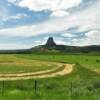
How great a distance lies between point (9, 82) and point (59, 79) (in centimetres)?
920

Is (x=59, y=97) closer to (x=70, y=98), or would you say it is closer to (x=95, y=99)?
(x=70, y=98)

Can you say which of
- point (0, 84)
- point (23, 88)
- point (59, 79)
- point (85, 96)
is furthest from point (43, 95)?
point (59, 79)

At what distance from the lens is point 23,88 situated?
40781 millimetres

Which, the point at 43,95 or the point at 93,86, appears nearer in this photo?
the point at 43,95

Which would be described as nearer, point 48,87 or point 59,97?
point 59,97

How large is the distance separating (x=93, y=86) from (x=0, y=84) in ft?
40.9

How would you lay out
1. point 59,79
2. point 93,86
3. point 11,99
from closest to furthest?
point 11,99, point 93,86, point 59,79

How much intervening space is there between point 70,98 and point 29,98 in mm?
3863

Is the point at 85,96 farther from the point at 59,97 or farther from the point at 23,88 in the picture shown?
the point at 23,88

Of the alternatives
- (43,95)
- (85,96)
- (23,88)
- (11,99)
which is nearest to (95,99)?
(85,96)

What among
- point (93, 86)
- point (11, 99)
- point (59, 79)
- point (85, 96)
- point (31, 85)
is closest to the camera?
point (11, 99)

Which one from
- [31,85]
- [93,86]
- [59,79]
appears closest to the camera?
[93,86]

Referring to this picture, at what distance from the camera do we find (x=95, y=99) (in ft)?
98.4

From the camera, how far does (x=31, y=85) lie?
1700 inches
